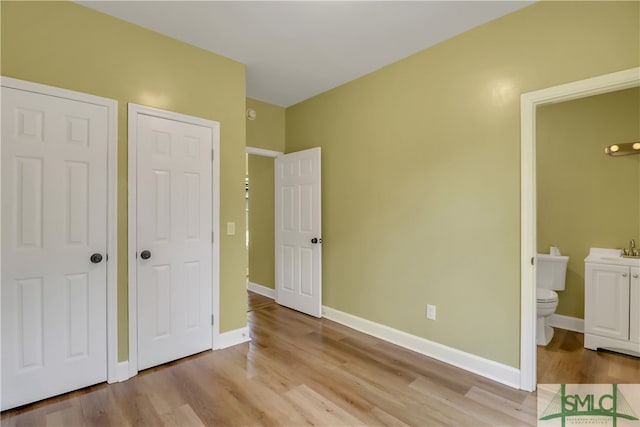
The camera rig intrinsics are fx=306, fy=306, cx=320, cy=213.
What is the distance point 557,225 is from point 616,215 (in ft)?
1.60

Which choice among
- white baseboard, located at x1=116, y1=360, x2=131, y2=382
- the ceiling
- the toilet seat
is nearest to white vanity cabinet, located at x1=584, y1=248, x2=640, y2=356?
the toilet seat

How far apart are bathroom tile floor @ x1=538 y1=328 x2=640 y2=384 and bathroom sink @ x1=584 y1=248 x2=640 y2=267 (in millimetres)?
810

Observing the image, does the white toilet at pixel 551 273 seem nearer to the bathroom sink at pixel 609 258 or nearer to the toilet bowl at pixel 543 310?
the toilet bowl at pixel 543 310

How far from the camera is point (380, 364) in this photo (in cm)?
254

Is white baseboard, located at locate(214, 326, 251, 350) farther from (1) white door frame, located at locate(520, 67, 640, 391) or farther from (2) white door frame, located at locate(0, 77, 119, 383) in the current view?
(1) white door frame, located at locate(520, 67, 640, 391)

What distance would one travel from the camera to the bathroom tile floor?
7.54ft

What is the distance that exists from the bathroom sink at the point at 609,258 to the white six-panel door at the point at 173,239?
357 centimetres

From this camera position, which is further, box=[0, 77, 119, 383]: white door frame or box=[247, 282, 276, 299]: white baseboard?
box=[247, 282, 276, 299]: white baseboard

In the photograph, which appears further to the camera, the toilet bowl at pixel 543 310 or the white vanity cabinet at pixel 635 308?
the toilet bowl at pixel 543 310

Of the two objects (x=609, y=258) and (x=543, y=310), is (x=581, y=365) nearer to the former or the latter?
(x=543, y=310)

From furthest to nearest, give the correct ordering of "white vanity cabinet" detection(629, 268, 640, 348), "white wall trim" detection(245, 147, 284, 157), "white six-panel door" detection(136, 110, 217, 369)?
"white wall trim" detection(245, 147, 284, 157)
"white vanity cabinet" detection(629, 268, 640, 348)
"white six-panel door" detection(136, 110, 217, 369)

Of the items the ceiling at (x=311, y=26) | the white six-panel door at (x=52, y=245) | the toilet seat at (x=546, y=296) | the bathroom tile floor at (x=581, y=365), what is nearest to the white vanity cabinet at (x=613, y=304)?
the bathroom tile floor at (x=581, y=365)

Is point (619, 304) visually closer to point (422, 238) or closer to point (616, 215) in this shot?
point (616, 215)

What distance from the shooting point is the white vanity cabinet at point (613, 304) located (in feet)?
8.65
